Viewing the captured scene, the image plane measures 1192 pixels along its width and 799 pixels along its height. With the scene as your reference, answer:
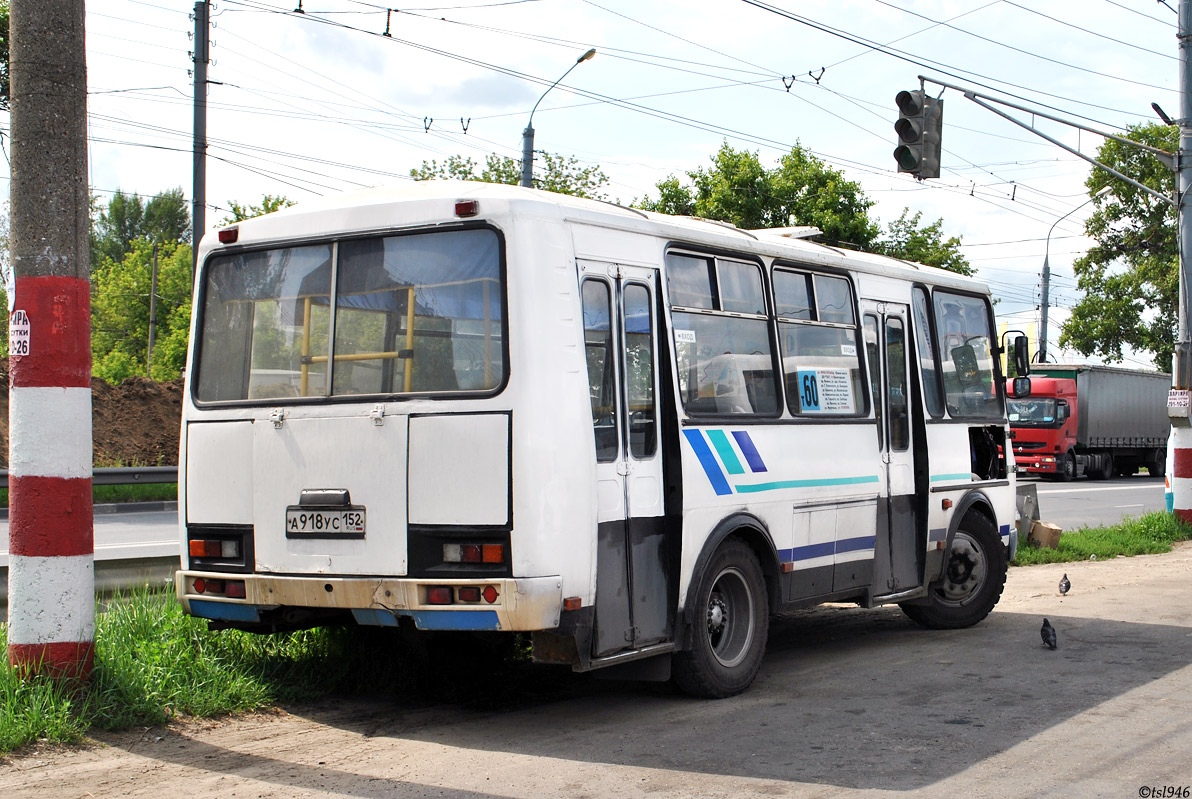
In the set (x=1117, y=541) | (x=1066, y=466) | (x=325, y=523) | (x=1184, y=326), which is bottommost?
(x=1117, y=541)

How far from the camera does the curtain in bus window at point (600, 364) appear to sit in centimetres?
672

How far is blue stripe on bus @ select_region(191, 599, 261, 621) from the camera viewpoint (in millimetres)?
6910

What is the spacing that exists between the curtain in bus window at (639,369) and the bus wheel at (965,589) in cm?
427

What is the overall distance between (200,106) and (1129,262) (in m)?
42.0

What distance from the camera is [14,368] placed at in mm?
6484

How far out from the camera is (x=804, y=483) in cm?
838

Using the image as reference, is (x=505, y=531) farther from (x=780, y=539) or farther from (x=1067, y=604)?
(x=1067, y=604)

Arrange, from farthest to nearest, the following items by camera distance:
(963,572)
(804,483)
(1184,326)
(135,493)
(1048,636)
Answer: (135,493) → (1184,326) → (963,572) → (1048,636) → (804,483)

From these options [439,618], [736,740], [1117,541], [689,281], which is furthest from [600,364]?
[1117,541]

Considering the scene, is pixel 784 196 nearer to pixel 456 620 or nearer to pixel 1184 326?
pixel 1184 326

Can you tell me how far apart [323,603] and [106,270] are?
8023 centimetres

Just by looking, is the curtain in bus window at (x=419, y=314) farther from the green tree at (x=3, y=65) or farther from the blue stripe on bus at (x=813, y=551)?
the green tree at (x=3, y=65)

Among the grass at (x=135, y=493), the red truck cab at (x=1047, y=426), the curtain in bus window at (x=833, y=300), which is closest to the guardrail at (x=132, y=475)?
the grass at (x=135, y=493)

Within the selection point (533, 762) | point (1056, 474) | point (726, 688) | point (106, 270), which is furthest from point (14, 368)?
point (106, 270)
